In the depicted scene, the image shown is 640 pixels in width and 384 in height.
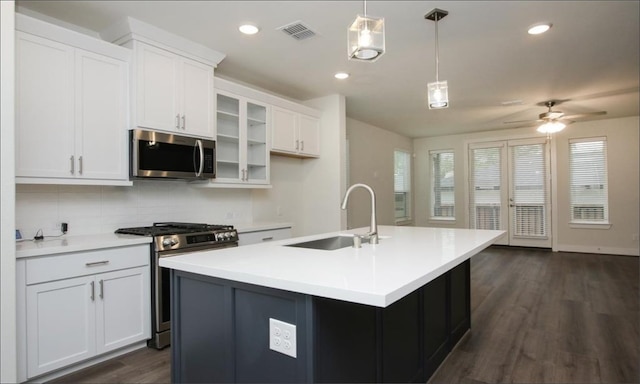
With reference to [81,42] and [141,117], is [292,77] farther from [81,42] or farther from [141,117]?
[81,42]

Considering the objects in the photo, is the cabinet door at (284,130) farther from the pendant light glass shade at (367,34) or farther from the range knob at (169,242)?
the pendant light glass shade at (367,34)

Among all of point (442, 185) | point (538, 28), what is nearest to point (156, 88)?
point (538, 28)

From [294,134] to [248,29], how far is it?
169 centimetres

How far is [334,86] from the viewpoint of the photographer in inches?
182

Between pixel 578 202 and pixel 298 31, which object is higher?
pixel 298 31

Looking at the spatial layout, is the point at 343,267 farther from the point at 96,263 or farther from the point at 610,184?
the point at 610,184

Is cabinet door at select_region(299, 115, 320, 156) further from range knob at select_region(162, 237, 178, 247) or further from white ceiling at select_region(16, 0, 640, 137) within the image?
range knob at select_region(162, 237, 178, 247)

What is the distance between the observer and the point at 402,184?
334 inches

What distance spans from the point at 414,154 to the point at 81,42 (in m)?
7.50

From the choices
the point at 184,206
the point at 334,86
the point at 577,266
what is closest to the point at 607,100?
the point at 577,266

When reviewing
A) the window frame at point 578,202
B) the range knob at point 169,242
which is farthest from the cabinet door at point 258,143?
the window frame at point 578,202

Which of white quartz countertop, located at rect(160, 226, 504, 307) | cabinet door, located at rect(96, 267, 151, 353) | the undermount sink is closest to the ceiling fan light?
white quartz countertop, located at rect(160, 226, 504, 307)

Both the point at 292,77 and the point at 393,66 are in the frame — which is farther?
the point at 292,77

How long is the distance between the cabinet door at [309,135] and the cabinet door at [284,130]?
0.12m
